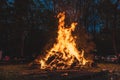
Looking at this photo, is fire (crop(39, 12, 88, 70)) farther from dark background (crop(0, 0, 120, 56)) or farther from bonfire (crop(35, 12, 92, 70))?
dark background (crop(0, 0, 120, 56))

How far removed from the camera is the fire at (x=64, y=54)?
30013 millimetres

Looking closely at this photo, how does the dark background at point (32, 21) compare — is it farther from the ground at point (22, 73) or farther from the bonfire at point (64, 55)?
the ground at point (22, 73)

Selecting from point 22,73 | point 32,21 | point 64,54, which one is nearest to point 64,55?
point 64,54

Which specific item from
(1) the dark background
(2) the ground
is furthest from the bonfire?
(1) the dark background

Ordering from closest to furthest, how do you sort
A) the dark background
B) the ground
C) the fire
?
1. the ground
2. the fire
3. the dark background

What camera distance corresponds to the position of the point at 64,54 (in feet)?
98.7

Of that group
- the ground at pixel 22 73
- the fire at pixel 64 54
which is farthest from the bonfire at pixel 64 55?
the ground at pixel 22 73

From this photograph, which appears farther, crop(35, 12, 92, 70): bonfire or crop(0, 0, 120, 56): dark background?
crop(0, 0, 120, 56): dark background

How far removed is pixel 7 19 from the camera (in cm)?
5594

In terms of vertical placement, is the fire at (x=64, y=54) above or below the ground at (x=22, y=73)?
above

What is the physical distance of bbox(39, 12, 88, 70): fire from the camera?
30013 mm

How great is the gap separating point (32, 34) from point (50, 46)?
27.8 m

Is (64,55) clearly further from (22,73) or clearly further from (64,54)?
(22,73)

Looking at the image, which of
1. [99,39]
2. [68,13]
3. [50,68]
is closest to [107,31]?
[99,39]
